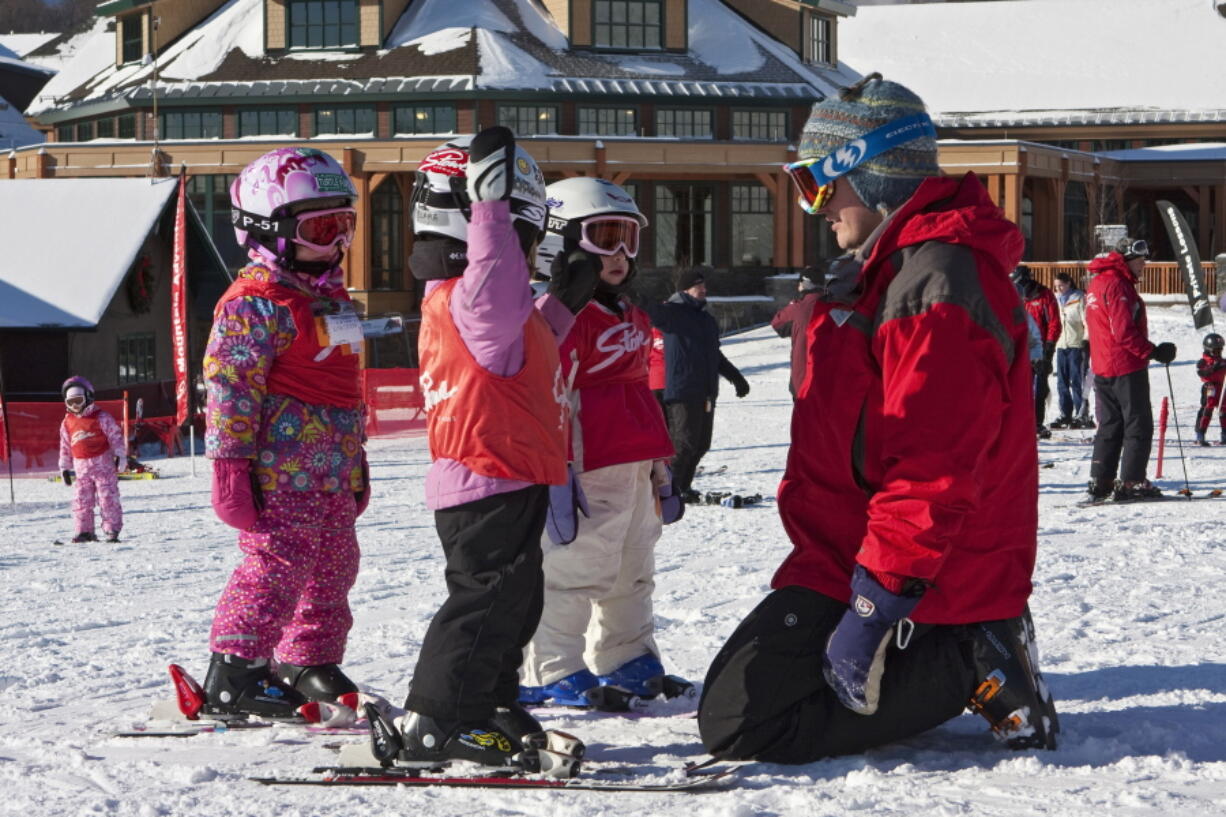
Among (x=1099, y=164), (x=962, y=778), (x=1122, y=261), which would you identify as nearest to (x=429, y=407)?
(x=962, y=778)

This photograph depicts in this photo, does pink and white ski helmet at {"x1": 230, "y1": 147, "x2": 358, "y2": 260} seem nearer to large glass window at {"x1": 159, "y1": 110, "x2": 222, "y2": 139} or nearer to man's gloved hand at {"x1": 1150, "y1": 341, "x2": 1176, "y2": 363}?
man's gloved hand at {"x1": 1150, "y1": 341, "x2": 1176, "y2": 363}

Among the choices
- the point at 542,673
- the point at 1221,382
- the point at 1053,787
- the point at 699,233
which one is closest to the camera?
the point at 1053,787

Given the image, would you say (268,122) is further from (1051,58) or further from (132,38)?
(1051,58)

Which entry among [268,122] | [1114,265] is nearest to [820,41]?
[268,122]

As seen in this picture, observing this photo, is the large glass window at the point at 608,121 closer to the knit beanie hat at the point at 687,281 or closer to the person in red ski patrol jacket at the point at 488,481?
the knit beanie hat at the point at 687,281

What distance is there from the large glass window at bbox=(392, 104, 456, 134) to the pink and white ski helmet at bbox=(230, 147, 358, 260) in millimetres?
32194

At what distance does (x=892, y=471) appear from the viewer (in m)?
3.68

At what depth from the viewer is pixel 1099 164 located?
1570 inches

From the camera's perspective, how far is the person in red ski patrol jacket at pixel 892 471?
365 centimetres

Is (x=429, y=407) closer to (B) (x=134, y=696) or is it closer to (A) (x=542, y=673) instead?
(A) (x=542, y=673)

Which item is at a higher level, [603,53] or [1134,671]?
[603,53]

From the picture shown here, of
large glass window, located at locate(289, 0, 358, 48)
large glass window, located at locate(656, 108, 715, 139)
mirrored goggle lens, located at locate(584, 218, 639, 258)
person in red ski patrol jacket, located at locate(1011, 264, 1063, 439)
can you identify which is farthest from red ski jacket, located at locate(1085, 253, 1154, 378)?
large glass window, located at locate(289, 0, 358, 48)

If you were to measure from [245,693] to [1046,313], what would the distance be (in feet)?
45.2

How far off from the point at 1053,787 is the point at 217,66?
120 feet
